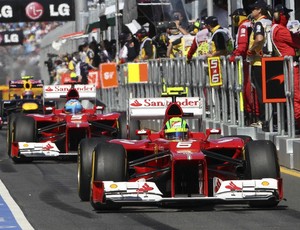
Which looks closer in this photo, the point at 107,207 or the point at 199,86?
the point at 107,207

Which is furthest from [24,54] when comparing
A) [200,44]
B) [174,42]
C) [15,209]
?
[15,209]

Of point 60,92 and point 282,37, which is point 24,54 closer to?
point 60,92

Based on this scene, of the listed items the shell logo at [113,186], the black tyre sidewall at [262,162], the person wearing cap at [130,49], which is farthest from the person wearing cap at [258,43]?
the person wearing cap at [130,49]

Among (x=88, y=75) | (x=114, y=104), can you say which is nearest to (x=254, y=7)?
(x=114, y=104)

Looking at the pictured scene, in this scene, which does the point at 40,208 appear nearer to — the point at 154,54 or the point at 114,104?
the point at 154,54

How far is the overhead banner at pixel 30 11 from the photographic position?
5866 centimetres

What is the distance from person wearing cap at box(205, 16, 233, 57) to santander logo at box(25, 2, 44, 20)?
37.3m

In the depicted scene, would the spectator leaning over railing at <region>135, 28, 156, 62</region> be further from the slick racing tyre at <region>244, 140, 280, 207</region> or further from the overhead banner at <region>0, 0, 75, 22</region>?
the overhead banner at <region>0, 0, 75, 22</region>

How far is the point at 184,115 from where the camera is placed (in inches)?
577

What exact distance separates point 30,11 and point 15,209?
47.1 metres

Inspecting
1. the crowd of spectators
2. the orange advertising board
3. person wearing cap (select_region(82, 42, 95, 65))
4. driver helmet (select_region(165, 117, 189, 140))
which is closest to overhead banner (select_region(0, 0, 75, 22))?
the crowd of spectators

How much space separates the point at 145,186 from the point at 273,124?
269 inches

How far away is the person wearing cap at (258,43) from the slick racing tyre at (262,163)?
21.7 ft

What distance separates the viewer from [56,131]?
785 inches
